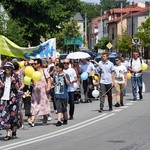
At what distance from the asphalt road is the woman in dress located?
0.38 metres

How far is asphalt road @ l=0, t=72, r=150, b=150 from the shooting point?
13328 millimetres

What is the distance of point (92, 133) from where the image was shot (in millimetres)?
15523

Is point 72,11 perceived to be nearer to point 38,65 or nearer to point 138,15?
point 38,65

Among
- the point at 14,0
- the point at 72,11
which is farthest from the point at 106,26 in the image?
the point at 14,0

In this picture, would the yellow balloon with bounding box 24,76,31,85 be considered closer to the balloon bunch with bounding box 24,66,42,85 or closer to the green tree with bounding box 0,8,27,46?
the balloon bunch with bounding box 24,66,42,85

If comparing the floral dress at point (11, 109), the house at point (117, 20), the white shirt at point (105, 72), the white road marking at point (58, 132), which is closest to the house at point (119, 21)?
the house at point (117, 20)

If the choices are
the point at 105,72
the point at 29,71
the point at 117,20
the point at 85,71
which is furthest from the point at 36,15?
the point at 117,20

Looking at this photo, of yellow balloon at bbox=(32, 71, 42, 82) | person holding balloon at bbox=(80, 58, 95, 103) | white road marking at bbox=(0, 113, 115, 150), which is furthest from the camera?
person holding balloon at bbox=(80, 58, 95, 103)

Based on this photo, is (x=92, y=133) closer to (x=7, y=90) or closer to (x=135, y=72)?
(x=7, y=90)

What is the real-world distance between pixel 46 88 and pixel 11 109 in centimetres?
263

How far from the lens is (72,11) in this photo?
53281 millimetres

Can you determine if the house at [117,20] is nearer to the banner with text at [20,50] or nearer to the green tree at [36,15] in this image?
the green tree at [36,15]

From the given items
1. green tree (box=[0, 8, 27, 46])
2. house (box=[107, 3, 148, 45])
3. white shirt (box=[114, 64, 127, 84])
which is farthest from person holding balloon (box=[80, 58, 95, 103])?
house (box=[107, 3, 148, 45])

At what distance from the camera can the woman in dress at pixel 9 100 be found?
47.6ft
